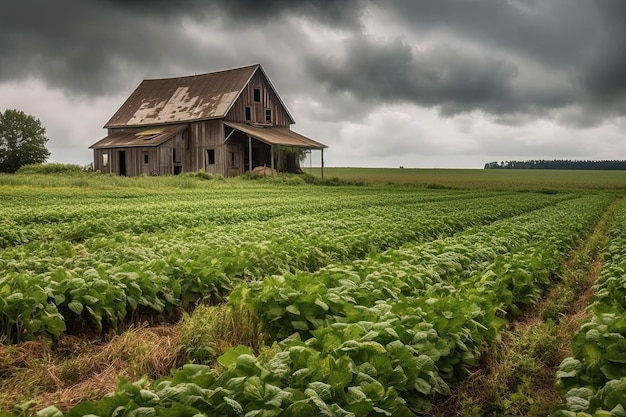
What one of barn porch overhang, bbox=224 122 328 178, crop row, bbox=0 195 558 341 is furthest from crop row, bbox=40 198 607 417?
barn porch overhang, bbox=224 122 328 178

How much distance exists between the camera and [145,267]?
309 inches

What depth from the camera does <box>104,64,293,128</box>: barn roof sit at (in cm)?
4966

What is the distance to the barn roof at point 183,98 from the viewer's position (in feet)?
163

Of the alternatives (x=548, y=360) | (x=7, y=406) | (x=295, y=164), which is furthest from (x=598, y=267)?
(x=295, y=164)

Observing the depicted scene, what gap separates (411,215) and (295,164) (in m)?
34.1

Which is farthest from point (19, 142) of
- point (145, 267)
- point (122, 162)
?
point (145, 267)

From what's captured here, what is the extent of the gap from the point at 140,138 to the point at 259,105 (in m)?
12.1

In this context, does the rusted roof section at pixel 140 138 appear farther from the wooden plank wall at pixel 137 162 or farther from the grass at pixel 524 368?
the grass at pixel 524 368

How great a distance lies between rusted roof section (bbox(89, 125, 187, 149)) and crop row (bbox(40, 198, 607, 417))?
42804 mm

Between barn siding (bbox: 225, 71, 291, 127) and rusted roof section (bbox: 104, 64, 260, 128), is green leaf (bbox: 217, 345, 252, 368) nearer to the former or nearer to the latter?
rusted roof section (bbox: 104, 64, 260, 128)

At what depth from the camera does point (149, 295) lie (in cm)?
726

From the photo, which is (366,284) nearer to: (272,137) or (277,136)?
(272,137)

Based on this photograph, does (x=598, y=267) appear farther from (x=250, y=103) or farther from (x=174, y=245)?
(x=250, y=103)

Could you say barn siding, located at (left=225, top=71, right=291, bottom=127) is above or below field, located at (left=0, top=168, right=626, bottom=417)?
above
